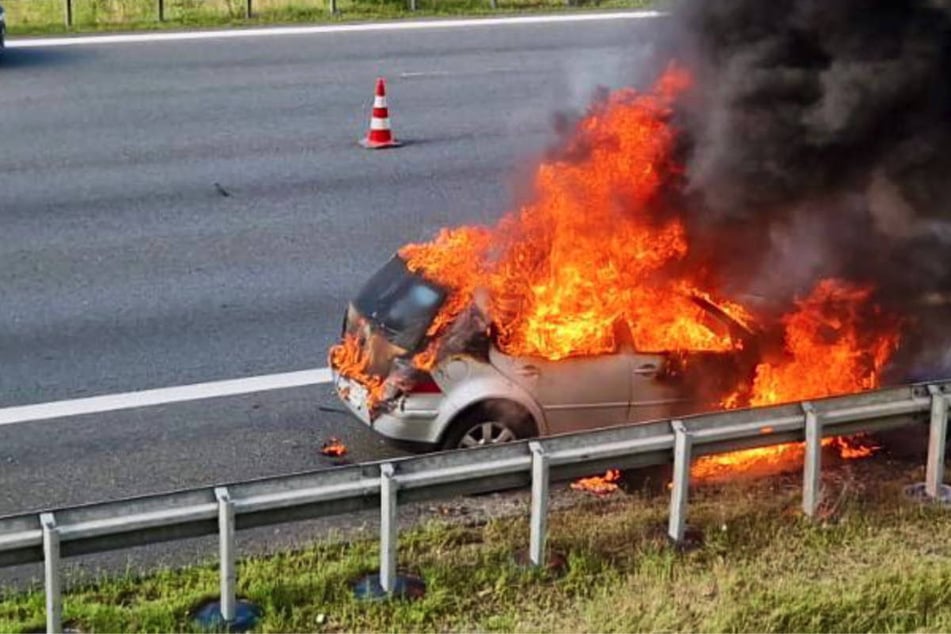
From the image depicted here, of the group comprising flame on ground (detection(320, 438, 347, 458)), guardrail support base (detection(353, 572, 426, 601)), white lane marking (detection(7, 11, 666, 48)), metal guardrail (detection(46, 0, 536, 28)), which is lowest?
flame on ground (detection(320, 438, 347, 458))

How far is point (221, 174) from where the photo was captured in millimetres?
15766

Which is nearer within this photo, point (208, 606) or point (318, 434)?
point (208, 606)

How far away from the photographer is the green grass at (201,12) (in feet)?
78.0

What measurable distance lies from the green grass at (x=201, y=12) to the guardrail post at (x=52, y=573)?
17813 millimetres

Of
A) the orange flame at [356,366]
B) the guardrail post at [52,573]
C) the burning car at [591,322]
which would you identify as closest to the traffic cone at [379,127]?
the burning car at [591,322]

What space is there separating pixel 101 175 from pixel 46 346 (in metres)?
4.88

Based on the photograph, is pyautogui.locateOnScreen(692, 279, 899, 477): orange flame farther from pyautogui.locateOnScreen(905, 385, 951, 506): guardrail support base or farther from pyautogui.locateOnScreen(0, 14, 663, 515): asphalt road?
pyautogui.locateOnScreen(0, 14, 663, 515): asphalt road

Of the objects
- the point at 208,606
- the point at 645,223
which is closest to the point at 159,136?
Result: the point at 645,223

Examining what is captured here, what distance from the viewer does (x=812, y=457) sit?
322 inches

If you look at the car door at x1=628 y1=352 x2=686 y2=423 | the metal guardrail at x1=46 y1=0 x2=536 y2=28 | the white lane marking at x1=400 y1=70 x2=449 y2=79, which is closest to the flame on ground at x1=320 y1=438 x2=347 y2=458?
the car door at x1=628 y1=352 x2=686 y2=423

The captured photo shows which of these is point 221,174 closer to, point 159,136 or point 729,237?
point 159,136

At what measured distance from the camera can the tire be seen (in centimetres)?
887

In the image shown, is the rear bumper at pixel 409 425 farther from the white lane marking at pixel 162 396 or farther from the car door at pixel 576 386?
the white lane marking at pixel 162 396

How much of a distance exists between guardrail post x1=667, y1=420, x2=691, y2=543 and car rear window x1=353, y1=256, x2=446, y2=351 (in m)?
1.82
